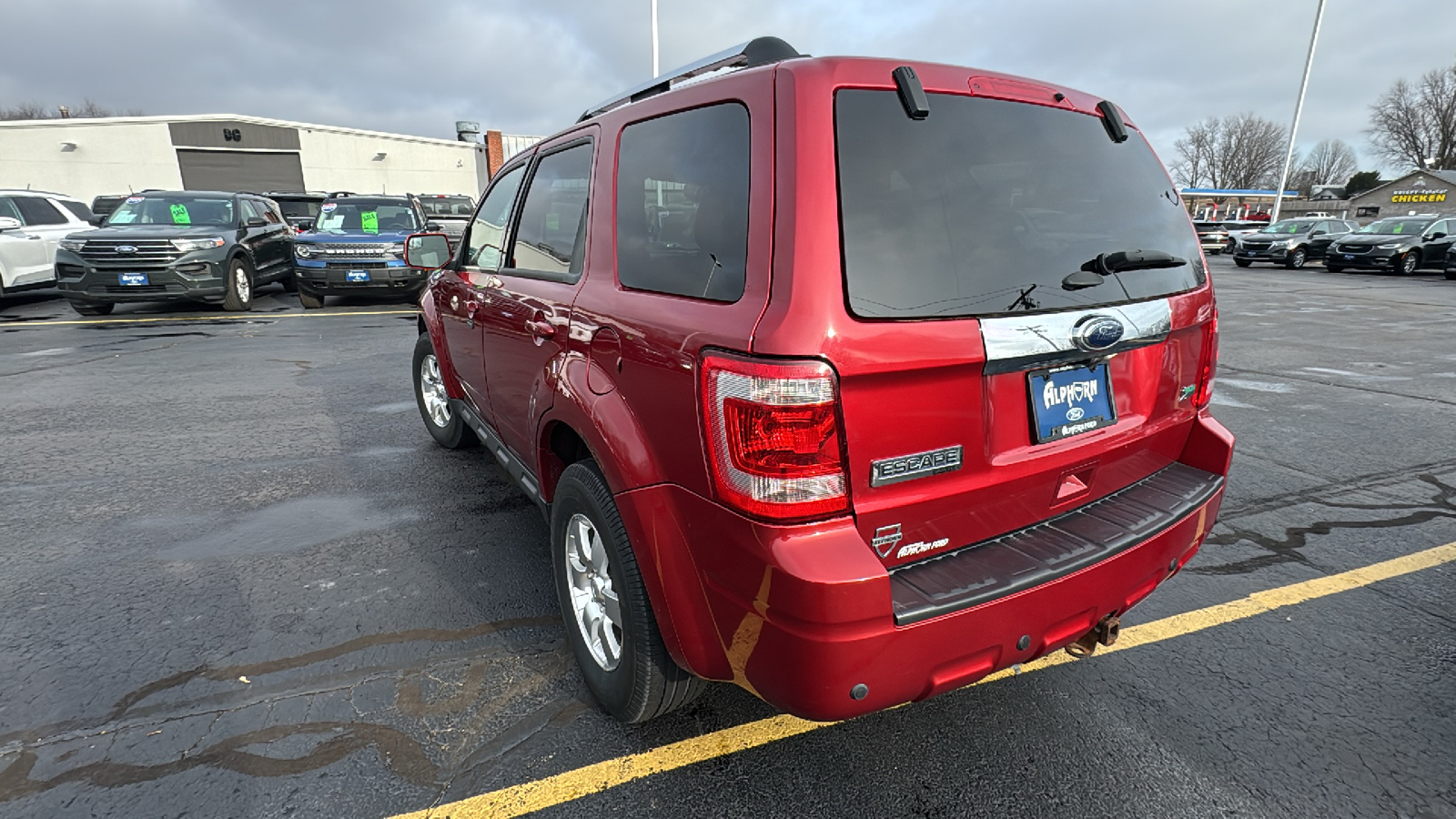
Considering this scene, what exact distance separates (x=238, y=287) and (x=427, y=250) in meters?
8.92

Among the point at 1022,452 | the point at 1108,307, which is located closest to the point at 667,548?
the point at 1022,452

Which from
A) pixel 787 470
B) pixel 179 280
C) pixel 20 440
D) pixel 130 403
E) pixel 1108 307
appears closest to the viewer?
pixel 787 470

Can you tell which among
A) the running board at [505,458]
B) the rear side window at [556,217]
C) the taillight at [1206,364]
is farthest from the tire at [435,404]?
the taillight at [1206,364]

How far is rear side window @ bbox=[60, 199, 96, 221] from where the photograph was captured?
13.1 m

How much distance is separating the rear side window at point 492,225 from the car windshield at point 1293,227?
30480 mm

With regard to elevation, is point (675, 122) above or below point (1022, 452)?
above

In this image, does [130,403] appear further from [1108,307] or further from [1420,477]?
[1420,477]

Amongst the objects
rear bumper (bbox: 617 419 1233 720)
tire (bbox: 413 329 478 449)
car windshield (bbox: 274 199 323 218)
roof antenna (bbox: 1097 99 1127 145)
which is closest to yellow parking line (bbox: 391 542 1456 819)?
rear bumper (bbox: 617 419 1233 720)

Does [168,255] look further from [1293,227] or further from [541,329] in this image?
[1293,227]

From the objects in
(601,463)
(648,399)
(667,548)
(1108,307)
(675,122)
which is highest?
(675,122)

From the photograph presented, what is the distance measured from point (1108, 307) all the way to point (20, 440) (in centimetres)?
672

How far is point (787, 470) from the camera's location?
1.64 metres

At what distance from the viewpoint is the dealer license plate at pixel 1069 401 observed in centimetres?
192

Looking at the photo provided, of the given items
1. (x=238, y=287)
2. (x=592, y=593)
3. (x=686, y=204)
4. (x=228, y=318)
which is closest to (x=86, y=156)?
(x=238, y=287)
